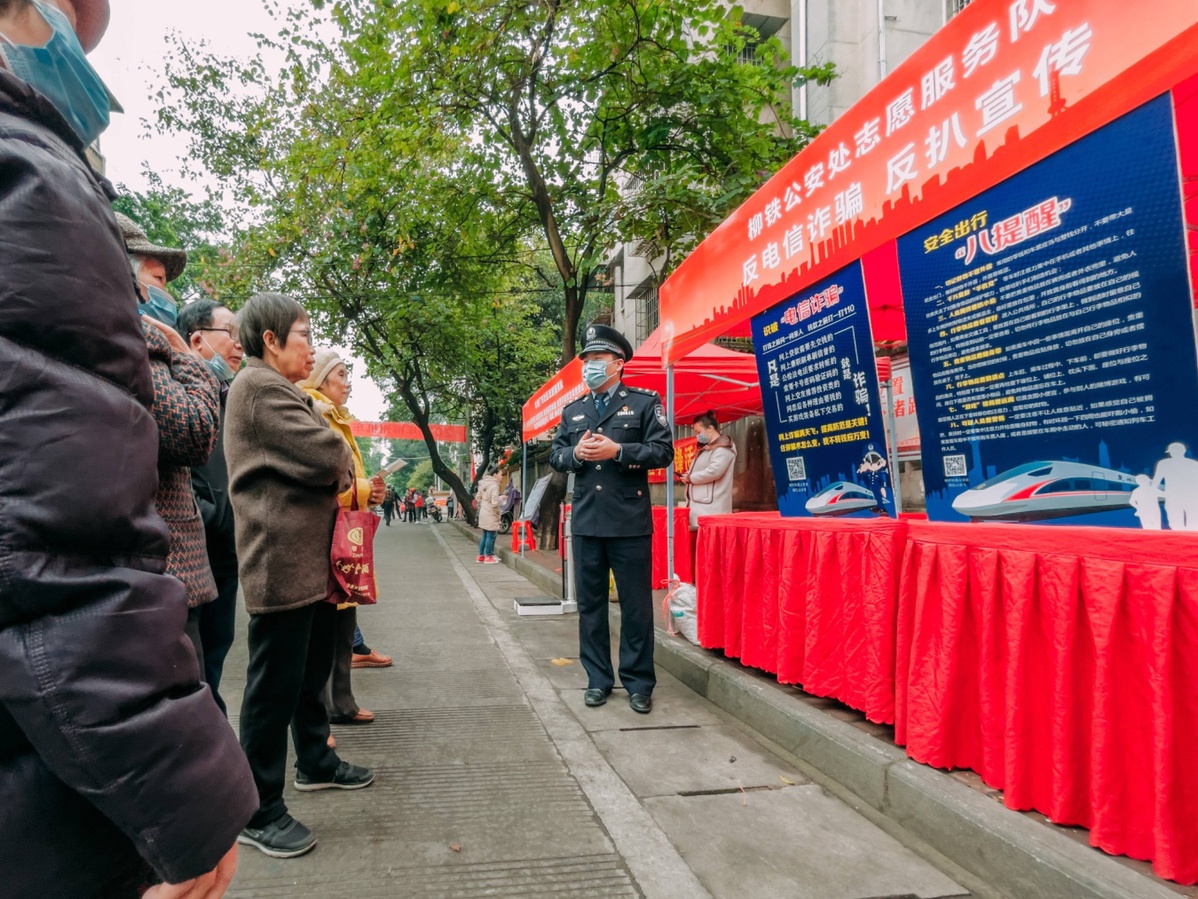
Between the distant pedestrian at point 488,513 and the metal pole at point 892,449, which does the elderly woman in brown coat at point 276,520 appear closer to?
the metal pole at point 892,449

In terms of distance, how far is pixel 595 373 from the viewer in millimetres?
4066

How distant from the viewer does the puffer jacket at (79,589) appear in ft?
2.29

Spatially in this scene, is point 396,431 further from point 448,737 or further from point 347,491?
point 347,491

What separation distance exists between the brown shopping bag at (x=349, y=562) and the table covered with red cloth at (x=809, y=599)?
6.55ft

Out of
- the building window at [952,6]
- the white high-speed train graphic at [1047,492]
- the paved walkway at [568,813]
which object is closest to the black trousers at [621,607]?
the paved walkway at [568,813]

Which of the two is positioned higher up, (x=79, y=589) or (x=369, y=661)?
(x=79, y=589)

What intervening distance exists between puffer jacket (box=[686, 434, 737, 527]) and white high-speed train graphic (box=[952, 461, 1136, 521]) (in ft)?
12.8

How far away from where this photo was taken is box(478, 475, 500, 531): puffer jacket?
11398 millimetres

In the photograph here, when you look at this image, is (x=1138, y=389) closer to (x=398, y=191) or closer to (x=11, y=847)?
(x=11, y=847)

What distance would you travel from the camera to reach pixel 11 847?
72 cm

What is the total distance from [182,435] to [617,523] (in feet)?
8.60

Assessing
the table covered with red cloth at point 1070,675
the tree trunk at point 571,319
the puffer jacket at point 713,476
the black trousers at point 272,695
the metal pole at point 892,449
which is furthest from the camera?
the tree trunk at point 571,319

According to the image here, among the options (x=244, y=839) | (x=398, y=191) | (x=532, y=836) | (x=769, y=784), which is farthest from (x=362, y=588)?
(x=398, y=191)

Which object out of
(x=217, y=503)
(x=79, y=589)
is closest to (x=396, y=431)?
(x=217, y=503)
